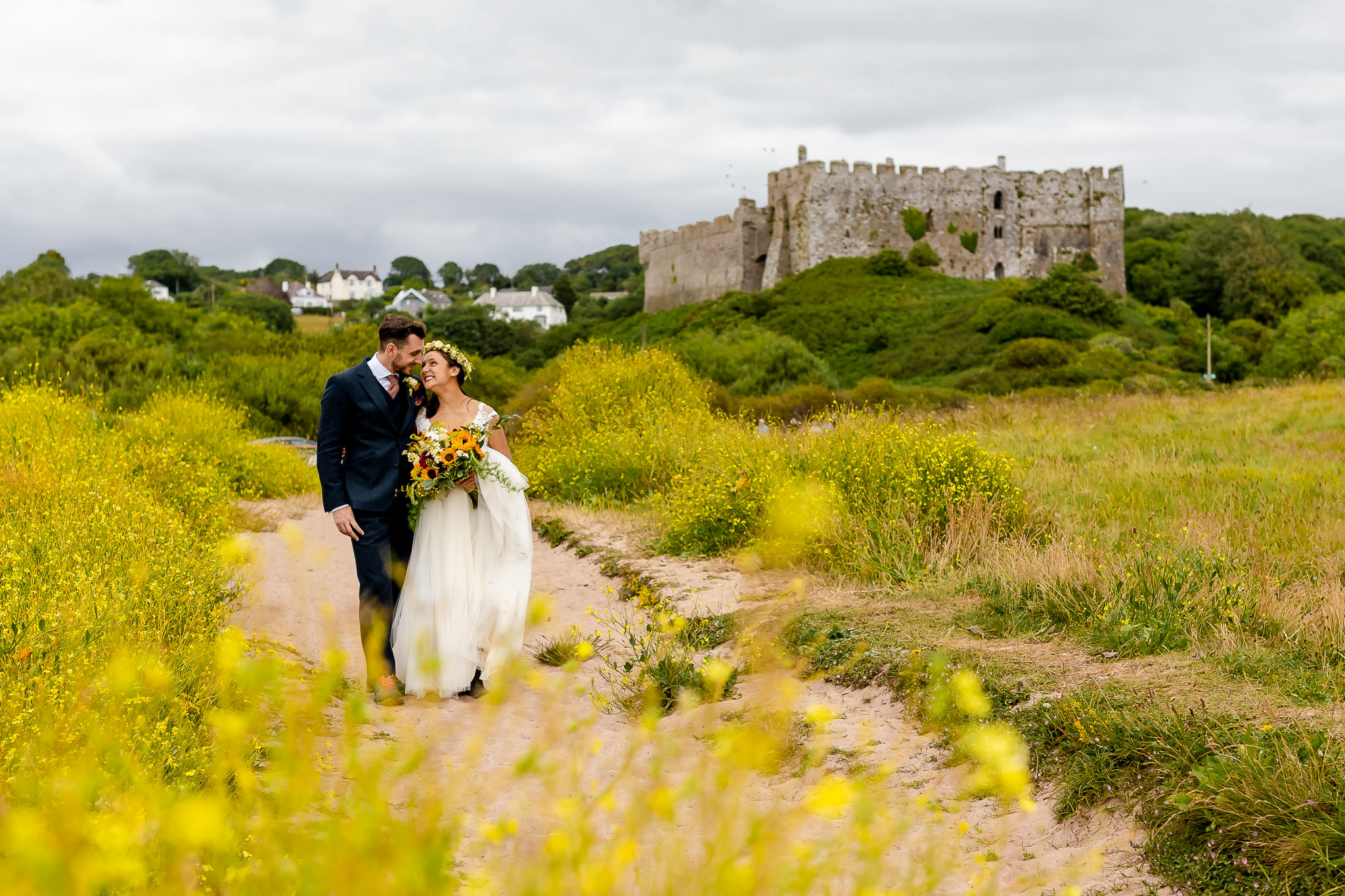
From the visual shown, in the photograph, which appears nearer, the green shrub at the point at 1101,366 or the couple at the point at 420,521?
the couple at the point at 420,521

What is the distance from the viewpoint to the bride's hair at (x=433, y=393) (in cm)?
605

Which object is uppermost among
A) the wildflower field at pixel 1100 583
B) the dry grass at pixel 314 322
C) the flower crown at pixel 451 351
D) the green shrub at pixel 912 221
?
the green shrub at pixel 912 221

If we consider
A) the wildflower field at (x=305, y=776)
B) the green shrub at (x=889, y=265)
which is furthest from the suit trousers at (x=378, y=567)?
the green shrub at (x=889, y=265)

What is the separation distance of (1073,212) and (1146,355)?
22.3 meters

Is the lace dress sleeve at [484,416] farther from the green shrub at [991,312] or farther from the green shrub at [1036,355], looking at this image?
the green shrub at [991,312]

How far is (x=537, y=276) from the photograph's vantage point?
14762 cm

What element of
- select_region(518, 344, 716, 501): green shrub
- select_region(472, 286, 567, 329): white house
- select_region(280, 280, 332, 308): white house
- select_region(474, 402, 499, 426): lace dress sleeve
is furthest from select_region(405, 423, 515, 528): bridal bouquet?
select_region(280, 280, 332, 308): white house

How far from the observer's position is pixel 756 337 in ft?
114

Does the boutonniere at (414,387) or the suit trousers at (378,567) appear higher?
the boutonniere at (414,387)

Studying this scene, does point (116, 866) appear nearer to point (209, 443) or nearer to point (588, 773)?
point (588, 773)

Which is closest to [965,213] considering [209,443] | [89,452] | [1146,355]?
[1146,355]

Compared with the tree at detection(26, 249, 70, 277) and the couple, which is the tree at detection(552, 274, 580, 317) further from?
the couple

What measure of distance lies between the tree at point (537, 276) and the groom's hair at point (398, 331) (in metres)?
135

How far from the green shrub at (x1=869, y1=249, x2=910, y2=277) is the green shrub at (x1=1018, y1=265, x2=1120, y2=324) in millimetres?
8664
